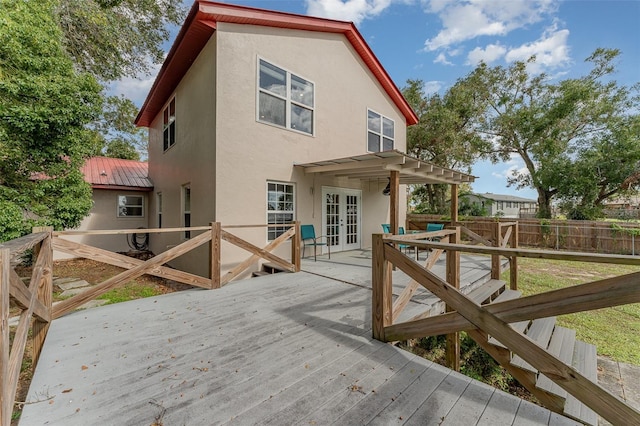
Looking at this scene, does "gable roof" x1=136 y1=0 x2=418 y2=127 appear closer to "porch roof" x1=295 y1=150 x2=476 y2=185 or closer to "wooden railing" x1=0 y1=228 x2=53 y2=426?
"porch roof" x1=295 y1=150 x2=476 y2=185

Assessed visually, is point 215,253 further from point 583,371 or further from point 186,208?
point 583,371

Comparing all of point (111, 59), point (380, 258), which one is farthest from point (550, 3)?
point (111, 59)

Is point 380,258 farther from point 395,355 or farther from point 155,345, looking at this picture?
point 155,345

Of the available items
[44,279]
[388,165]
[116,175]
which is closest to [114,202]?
[116,175]

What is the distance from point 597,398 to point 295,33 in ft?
30.0

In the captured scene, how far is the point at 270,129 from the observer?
7.12 m

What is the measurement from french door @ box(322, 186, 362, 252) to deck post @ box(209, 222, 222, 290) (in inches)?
155

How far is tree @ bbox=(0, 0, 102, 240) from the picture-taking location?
198 inches

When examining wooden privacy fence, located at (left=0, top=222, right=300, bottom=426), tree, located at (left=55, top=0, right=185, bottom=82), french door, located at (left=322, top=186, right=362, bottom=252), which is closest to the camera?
wooden privacy fence, located at (left=0, top=222, right=300, bottom=426)

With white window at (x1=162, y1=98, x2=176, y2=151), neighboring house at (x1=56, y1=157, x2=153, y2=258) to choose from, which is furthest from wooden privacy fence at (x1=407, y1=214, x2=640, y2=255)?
neighboring house at (x1=56, y1=157, x2=153, y2=258)

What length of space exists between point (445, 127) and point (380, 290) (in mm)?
16337

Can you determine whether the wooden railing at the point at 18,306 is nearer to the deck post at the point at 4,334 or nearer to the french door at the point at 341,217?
the deck post at the point at 4,334

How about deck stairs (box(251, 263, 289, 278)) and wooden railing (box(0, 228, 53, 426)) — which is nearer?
wooden railing (box(0, 228, 53, 426))

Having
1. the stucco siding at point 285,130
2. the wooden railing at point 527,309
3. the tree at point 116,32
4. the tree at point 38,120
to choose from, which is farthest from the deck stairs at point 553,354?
the tree at point 116,32
